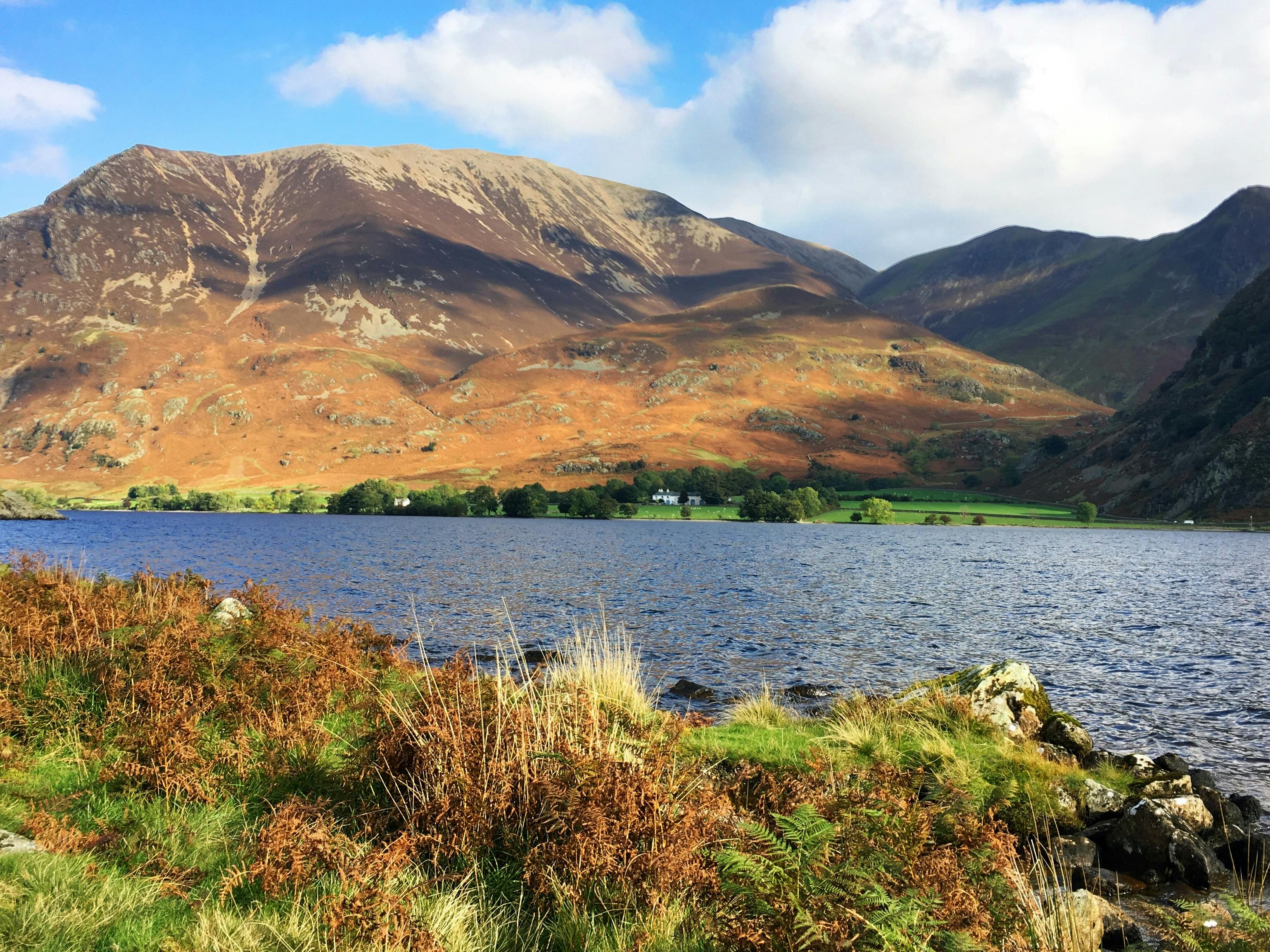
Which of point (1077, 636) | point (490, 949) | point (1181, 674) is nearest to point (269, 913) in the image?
point (490, 949)

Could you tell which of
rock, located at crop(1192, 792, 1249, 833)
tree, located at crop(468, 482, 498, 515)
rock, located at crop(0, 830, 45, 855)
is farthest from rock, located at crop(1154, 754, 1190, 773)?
tree, located at crop(468, 482, 498, 515)

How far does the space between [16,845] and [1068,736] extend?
19.6 m

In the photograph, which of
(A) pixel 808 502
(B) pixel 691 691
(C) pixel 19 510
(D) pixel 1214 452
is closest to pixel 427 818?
(B) pixel 691 691

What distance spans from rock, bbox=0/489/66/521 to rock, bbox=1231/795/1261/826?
611 feet

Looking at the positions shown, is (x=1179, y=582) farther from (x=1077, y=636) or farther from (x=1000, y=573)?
(x=1077, y=636)

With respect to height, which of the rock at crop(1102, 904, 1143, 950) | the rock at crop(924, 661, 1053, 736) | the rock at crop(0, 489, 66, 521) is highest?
the rock at crop(924, 661, 1053, 736)

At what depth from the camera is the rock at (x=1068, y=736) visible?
18.1m

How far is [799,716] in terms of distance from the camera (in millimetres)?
22391

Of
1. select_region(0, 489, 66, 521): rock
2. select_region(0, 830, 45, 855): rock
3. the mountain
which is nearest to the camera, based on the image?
select_region(0, 830, 45, 855): rock

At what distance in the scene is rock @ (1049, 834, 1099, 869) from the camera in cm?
1297

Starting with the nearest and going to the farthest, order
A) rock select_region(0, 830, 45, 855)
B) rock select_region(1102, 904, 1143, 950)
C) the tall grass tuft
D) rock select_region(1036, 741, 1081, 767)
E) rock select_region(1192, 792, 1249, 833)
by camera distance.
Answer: rock select_region(0, 830, 45, 855) < rock select_region(1102, 904, 1143, 950) < rock select_region(1192, 792, 1249, 833) < rock select_region(1036, 741, 1081, 767) < the tall grass tuft

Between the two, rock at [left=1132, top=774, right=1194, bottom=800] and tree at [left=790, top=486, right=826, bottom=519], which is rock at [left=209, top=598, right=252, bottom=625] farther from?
tree at [left=790, top=486, right=826, bottom=519]

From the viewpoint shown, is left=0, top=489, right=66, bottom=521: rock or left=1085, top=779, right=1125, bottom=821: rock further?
left=0, top=489, right=66, bottom=521: rock

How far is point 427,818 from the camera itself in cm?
866
